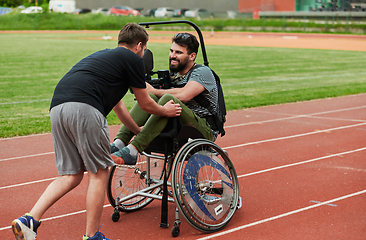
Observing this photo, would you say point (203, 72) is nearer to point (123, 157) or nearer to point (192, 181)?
point (192, 181)

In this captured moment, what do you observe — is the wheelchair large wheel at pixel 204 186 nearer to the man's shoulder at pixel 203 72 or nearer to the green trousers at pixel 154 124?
the green trousers at pixel 154 124

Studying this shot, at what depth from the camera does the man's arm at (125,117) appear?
152 inches

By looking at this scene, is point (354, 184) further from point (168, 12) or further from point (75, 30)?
A: point (168, 12)

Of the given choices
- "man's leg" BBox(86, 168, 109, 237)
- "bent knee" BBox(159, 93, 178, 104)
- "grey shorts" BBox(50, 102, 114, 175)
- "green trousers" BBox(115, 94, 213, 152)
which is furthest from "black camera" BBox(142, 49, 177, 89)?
"man's leg" BBox(86, 168, 109, 237)

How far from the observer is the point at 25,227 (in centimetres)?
323

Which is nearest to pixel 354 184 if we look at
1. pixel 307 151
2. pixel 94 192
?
pixel 307 151

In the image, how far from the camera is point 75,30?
2028 inches

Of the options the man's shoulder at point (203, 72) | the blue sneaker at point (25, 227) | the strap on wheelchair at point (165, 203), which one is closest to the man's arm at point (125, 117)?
the strap on wheelchair at point (165, 203)

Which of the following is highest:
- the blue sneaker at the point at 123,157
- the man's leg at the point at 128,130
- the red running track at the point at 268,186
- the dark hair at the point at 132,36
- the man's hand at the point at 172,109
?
the dark hair at the point at 132,36

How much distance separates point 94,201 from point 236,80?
12.2m

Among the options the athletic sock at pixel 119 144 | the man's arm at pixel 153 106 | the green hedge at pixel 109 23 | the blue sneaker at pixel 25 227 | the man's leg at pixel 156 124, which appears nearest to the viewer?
the blue sneaker at pixel 25 227

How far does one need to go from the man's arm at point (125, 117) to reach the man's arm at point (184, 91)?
31 centimetres

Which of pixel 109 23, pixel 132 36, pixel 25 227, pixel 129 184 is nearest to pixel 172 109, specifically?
pixel 132 36

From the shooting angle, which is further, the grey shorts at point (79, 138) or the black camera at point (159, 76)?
the black camera at point (159, 76)
